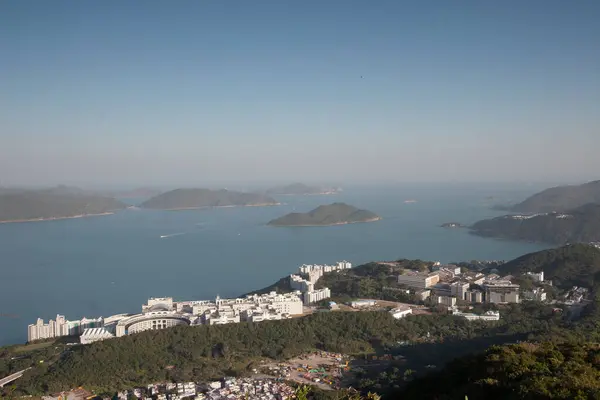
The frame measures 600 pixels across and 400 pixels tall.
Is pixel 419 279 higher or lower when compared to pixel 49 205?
lower

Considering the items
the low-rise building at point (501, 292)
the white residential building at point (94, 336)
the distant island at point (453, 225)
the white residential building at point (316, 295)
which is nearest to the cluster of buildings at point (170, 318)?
the white residential building at point (94, 336)

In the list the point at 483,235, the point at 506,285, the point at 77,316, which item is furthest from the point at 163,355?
the point at 483,235

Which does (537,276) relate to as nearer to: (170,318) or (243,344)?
(243,344)

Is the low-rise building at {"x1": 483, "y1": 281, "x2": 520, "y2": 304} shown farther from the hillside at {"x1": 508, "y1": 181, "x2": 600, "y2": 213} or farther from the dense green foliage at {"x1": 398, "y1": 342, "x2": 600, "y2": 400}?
the hillside at {"x1": 508, "y1": 181, "x2": 600, "y2": 213}

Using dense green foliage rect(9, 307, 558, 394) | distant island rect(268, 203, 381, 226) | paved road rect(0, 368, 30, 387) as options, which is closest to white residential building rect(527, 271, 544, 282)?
dense green foliage rect(9, 307, 558, 394)

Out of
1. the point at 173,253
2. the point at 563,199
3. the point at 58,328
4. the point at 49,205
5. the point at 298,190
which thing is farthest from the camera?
the point at 298,190

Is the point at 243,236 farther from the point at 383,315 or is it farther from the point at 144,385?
the point at 144,385

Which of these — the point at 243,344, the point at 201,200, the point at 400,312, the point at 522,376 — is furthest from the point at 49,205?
the point at 522,376

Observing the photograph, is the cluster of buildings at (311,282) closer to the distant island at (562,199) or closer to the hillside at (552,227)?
the hillside at (552,227)
